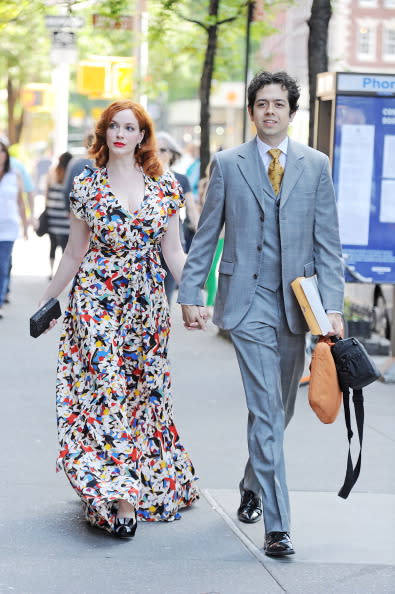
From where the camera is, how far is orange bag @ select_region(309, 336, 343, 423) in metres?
5.22

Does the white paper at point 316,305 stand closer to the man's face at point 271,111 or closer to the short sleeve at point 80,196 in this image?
the man's face at point 271,111

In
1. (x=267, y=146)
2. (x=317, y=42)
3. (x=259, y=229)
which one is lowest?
(x=259, y=229)

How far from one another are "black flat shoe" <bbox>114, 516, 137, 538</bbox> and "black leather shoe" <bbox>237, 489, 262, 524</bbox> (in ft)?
1.70

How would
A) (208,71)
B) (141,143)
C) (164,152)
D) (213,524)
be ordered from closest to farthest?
(213,524) → (141,143) → (164,152) → (208,71)

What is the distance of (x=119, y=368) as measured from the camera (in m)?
5.83

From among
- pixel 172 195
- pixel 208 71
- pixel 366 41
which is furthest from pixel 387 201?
pixel 366 41

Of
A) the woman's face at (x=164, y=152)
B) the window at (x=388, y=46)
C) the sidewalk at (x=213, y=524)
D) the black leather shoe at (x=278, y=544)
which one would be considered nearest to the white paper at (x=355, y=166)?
the woman's face at (x=164, y=152)

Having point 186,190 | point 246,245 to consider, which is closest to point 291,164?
point 246,245

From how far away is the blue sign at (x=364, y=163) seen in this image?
10031 mm

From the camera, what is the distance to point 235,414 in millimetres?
8594

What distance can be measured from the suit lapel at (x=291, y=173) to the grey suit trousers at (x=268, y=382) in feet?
1.31

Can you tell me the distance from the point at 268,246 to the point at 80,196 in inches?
36.5

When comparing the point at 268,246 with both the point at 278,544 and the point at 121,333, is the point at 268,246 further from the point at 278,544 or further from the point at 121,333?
the point at 278,544

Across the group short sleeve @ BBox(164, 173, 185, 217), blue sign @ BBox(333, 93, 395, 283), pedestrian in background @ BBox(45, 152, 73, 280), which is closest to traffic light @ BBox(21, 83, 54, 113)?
pedestrian in background @ BBox(45, 152, 73, 280)
